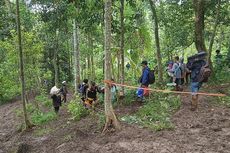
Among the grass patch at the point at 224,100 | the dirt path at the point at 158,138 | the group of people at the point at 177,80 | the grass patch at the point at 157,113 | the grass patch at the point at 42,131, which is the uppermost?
the group of people at the point at 177,80

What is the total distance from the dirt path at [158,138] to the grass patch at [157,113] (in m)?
0.28

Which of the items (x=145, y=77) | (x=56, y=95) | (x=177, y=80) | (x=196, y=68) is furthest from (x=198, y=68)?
(x=56, y=95)

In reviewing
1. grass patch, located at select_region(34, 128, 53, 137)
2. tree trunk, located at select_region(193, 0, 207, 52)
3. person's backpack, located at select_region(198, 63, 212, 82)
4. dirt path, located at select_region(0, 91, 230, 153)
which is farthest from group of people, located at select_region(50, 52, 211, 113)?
grass patch, located at select_region(34, 128, 53, 137)

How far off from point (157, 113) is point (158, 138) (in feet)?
8.33

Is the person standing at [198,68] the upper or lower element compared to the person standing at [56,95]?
upper

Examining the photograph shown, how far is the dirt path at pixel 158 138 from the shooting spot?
9091mm

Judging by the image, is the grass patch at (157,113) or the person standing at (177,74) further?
the person standing at (177,74)

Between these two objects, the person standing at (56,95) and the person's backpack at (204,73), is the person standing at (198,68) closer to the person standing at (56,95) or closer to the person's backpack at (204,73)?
the person's backpack at (204,73)

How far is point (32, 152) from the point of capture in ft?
39.8

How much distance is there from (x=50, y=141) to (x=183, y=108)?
15.4ft

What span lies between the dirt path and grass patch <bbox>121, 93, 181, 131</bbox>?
276 mm

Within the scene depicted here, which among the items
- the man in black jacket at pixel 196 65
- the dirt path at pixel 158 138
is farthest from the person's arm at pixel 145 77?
the man in black jacket at pixel 196 65

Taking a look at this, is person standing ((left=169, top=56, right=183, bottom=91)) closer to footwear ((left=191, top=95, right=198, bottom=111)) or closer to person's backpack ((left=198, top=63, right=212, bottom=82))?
footwear ((left=191, top=95, right=198, bottom=111))

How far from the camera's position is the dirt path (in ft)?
29.8
